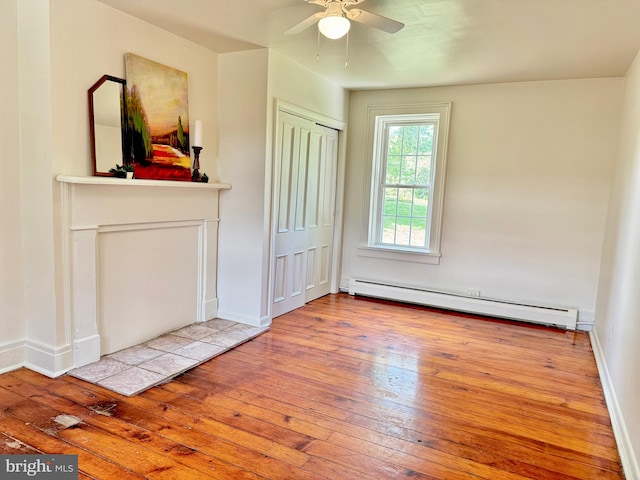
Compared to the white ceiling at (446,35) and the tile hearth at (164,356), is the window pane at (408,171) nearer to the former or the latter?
the white ceiling at (446,35)

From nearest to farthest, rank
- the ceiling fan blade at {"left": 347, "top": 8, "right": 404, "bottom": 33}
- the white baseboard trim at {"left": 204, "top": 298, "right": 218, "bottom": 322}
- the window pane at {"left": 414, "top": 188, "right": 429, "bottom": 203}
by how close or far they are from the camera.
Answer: the ceiling fan blade at {"left": 347, "top": 8, "right": 404, "bottom": 33} → the white baseboard trim at {"left": 204, "top": 298, "right": 218, "bottom": 322} → the window pane at {"left": 414, "top": 188, "right": 429, "bottom": 203}

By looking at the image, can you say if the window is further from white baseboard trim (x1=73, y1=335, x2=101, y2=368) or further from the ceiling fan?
white baseboard trim (x1=73, y1=335, x2=101, y2=368)

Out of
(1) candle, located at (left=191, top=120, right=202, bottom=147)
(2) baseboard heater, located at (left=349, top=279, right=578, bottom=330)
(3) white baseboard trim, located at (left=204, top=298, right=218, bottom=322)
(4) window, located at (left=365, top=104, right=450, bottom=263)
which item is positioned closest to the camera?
(1) candle, located at (left=191, top=120, right=202, bottom=147)

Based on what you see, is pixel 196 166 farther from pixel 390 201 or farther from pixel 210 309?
pixel 390 201

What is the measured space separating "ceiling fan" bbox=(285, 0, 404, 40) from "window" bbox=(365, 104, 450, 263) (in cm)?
251

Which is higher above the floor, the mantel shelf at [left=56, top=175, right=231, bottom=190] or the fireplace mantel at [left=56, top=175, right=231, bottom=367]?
the mantel shelf at [left=56, top=175, right=231, bottom=190]

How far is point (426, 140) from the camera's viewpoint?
4957 mm

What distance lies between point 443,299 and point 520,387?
73.1 inches

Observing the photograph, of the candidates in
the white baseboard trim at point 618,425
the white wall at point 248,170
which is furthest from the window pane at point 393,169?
the white baseboard trim at point 618,425

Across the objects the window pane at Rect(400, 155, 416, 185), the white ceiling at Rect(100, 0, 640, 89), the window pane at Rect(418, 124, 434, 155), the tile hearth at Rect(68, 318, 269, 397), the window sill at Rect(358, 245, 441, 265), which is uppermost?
the white ceiling at Rect(100, 0, 640, 89)

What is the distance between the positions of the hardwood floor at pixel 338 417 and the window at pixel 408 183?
1.66 metres

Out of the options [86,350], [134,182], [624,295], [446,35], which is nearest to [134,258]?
[134,182]

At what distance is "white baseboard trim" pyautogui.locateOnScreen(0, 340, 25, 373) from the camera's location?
9.35 ft

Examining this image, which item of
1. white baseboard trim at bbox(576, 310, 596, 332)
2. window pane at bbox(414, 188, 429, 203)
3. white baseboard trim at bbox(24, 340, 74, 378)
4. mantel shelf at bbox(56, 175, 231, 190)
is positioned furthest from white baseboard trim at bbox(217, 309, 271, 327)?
white baseboard trim at bbox(576, 310, 596, 332)
